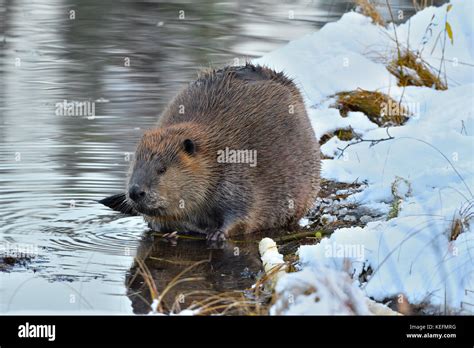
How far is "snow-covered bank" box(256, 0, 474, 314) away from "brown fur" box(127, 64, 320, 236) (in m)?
0.59

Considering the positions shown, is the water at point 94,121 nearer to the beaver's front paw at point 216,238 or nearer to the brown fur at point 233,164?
the beaver's front paw at point 216,238

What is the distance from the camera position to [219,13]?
17047 millimetres

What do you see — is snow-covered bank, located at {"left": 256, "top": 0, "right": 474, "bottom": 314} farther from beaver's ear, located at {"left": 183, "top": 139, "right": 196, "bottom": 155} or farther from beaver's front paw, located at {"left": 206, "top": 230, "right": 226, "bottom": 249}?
beaver's ear, located at {"left": 183, "top": 139, "right": 196, "bottom": 155}

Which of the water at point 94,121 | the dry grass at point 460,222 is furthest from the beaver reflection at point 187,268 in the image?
the dry grass at point 460,222

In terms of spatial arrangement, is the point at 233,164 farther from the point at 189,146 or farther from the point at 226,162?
the point at 189,146

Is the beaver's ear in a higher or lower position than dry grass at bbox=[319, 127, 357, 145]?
lower

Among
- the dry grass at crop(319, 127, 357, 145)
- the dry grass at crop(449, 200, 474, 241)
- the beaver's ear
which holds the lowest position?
→ the dry grass at crop(449, 200, 474, 241)

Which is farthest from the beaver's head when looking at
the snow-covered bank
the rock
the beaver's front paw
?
the snow-covered bank

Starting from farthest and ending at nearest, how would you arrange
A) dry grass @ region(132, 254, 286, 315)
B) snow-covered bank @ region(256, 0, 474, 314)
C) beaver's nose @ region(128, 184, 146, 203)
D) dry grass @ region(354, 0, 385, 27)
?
dry grass @ region(354, 0, 385, 27) → beaver's nose @ region(128, 184, 146, 203) → snow-covered bank @ region(256, 0, 474, 314) → dry grass @ region(132, 254, 286, 315)

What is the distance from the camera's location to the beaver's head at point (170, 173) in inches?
282

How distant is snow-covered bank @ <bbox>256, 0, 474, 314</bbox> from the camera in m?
5.44

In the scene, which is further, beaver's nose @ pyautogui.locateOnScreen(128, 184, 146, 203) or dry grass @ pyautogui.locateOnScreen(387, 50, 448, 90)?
dry grass @ pyautogui.locateOnScreen(387, 50, 448, 90)

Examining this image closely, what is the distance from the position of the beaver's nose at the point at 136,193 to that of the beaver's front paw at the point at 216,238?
22.5 inches

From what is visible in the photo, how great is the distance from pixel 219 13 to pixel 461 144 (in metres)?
9.74
